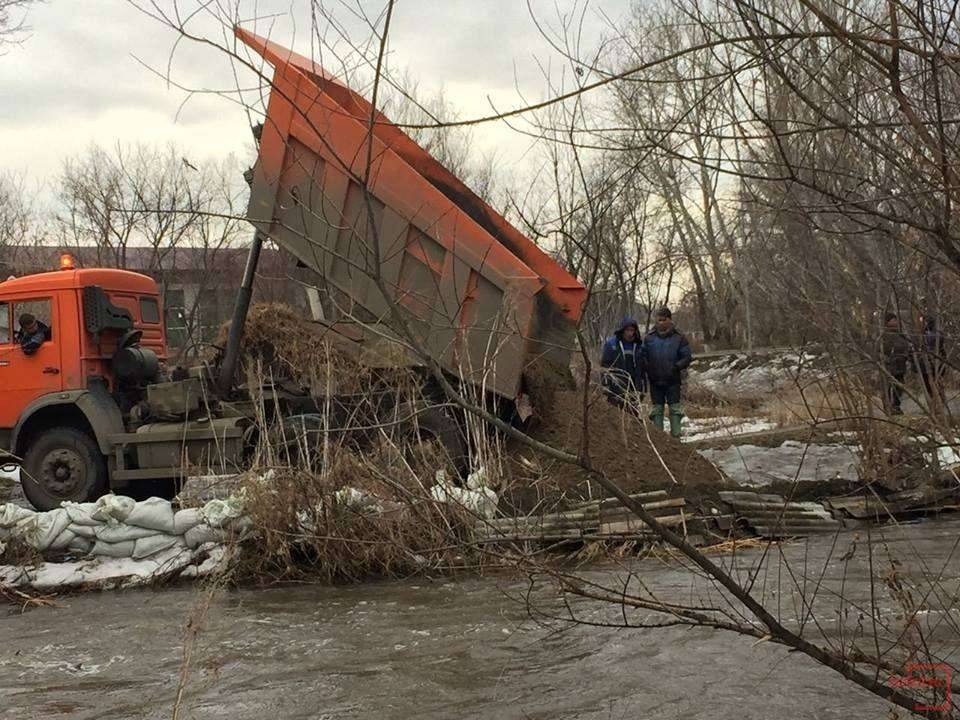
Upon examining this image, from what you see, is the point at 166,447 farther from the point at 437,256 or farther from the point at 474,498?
the point at 474,498

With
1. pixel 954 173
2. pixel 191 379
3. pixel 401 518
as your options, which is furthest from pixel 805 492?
pixel 954 173

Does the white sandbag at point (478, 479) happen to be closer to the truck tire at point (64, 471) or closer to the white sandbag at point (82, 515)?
the white sandbag at point (82, 515)

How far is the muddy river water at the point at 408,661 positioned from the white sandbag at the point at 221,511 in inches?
23.5

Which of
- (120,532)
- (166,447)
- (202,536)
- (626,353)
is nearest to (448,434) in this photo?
(202,536)

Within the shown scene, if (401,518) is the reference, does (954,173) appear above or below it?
above

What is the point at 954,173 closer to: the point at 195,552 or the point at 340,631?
the point at 340,631

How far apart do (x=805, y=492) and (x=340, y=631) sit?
4425 millimetres

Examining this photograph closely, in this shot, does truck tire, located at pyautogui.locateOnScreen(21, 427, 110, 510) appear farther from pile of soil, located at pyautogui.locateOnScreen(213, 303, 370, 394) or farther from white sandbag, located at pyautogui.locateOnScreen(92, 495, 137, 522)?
white sandbag, located at pyautogui.locateOnScreen(92, 495, 137, 522)

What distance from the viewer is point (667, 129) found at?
3.12 meters

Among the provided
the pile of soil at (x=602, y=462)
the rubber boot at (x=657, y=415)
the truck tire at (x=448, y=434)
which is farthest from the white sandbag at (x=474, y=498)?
the rubber boot at (x=657, y=415)

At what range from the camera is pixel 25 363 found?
10.2 meters

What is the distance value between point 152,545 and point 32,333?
3442mm

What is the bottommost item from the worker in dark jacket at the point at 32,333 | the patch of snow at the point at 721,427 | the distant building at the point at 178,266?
the patch of snow at the point at 721,427

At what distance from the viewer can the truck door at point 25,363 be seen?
10117 mm
